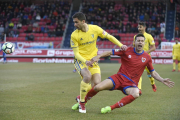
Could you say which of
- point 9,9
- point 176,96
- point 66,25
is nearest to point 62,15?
point 66,25

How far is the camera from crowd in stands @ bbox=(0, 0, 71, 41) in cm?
3353

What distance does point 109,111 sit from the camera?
5.72 metres

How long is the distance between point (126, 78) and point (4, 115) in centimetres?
248

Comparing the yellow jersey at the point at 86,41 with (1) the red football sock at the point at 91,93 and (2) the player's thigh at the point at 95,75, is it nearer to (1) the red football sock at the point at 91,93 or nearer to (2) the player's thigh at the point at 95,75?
(2) the player's thigh at the point at 95,75

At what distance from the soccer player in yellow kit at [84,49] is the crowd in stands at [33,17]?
87.2 feet

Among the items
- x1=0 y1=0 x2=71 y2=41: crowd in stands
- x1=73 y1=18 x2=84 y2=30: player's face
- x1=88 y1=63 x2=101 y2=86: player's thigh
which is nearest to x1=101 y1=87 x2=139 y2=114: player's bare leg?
x1=88 y1=63 x2=101 y2=86: player's thigh

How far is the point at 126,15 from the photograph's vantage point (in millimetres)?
34688

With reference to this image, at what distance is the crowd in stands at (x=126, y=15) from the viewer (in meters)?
31.9

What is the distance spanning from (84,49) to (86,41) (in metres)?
0.20

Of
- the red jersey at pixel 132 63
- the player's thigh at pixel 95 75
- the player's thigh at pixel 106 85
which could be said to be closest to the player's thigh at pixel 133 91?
the red jersey at pixel 132 63

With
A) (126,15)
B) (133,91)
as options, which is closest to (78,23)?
(133,91)

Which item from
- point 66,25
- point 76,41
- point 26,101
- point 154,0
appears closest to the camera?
point 76,41

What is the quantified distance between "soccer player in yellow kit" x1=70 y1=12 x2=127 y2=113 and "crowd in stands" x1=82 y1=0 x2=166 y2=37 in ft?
81.7

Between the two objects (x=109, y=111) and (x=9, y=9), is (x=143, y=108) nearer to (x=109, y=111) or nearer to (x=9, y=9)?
(x=109, y=111)
